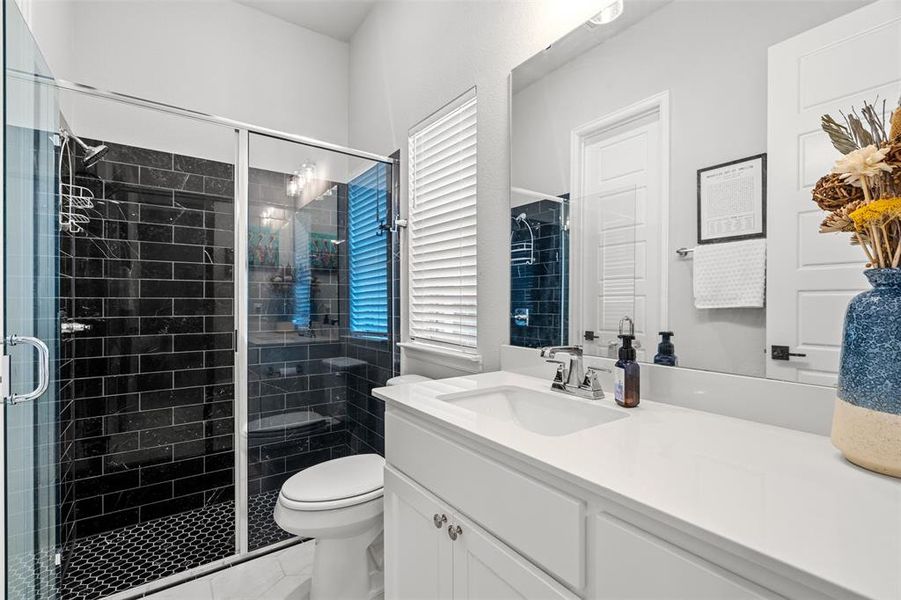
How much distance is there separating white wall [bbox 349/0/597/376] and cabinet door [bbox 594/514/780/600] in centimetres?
102

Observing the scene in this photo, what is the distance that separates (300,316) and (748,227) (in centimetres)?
192

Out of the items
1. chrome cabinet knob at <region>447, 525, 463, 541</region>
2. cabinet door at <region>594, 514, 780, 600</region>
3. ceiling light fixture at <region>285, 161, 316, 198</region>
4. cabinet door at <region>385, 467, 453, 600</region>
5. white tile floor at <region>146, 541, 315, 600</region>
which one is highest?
ceiling light fixture at <region>285, 161, 316, 198</region>

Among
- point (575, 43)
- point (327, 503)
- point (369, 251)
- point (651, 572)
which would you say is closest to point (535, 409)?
point (651, 572)

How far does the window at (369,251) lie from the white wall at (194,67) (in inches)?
32.4

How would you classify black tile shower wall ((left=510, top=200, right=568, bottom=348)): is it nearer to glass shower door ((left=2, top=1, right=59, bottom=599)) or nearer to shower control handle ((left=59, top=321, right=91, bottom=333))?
glass shower door ((left=2, top=1, right=59, bottom=599))

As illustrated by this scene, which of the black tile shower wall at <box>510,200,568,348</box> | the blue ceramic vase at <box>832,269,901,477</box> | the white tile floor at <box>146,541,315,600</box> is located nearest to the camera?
the blue ceramic vase at <box>832,269,901,477</box>

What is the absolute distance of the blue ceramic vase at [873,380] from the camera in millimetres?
605

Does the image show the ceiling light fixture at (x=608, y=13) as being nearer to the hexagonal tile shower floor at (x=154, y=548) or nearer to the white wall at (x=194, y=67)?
the white wall at (x=194, y=67)

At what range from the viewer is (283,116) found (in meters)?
2.77

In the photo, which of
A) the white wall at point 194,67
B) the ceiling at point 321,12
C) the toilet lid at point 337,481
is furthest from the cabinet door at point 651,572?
the ceiling at point 321,12

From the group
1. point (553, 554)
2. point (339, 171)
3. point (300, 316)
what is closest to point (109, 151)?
point (339, 171)

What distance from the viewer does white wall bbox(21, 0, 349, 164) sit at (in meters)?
2.20

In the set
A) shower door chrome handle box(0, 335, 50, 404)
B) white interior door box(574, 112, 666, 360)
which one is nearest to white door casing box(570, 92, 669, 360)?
white interior door box(574, 112, 666, 360)

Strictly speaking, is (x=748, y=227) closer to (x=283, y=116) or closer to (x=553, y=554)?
(x=553, y=554)
